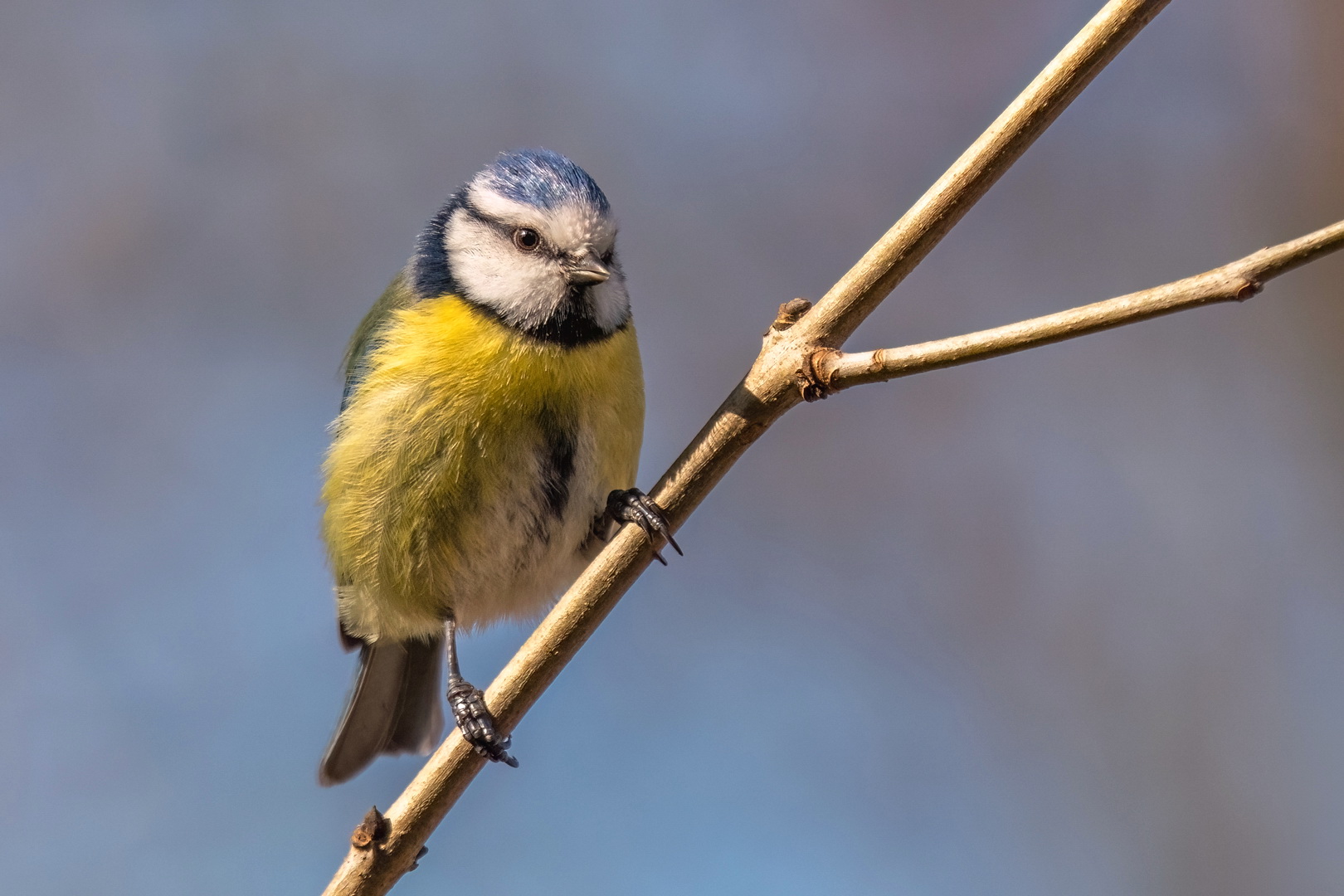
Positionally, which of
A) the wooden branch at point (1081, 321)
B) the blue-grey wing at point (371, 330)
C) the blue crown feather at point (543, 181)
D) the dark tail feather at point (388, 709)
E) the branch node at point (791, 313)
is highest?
the blue crown feather at point (543, 181)

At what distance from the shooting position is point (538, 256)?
2539mm

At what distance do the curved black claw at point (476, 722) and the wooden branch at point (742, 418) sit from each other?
21 mm

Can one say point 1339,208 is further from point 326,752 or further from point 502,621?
point 326,752

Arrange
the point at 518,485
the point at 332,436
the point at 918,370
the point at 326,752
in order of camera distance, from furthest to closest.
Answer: the point at 326,752
the point at 332,436
the point at 518,485
the point at 918,370

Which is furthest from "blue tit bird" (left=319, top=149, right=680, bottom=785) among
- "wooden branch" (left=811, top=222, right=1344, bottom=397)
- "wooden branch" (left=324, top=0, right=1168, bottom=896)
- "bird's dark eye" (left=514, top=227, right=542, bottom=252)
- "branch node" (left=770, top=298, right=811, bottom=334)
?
"wooden branch" (left=811, top=222, right=1344, bottom=397)

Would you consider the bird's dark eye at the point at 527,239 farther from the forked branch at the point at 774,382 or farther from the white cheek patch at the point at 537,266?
the forked branch at the point at 774,382

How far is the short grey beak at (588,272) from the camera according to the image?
246 cm

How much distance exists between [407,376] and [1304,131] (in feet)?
9.86

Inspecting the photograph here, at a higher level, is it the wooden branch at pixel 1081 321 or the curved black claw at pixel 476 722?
the wooden branch at pixel 1081 321

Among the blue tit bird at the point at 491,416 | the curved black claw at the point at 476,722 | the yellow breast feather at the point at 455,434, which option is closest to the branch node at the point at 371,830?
the curved black claw at the point at 476,722

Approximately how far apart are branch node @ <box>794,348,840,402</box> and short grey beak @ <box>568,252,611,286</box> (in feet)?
2.98

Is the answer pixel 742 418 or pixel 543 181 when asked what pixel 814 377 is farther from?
pixel 543 181

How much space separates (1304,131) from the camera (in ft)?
12.2

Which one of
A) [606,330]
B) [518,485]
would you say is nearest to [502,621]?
[518,485]
